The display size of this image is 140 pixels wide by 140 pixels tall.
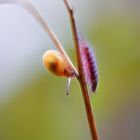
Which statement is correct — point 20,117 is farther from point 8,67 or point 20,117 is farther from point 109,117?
point 109,117

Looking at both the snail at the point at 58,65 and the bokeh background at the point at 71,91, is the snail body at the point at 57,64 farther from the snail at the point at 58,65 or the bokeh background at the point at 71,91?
the bokeh background at the point at 71,91

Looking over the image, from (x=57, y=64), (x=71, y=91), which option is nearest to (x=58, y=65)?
(x=57, y=64)

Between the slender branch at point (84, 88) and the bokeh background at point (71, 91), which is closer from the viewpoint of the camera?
the slender branch at point (84, 88)

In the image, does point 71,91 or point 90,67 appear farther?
point 71,91

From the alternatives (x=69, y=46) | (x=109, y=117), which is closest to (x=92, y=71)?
(x=69, y=46)

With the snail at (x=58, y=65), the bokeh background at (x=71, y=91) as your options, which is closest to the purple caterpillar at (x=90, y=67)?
the snail at (x=58, y=65)

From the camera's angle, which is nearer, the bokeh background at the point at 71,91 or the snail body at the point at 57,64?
the snail body at the point at 57,64

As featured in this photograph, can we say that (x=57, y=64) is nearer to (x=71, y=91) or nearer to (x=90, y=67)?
(x=90, y=67)

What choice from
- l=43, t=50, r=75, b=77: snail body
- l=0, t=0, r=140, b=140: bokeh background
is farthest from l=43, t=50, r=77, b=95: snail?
l=0, t=0, r=140, b=140: bokeh background

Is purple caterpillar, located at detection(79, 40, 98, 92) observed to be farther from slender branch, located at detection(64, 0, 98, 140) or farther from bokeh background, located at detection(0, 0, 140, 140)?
bokeh background, located at detection(0, 0, 140, 140)

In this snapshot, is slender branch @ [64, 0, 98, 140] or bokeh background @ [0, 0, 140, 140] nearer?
slender branch @ [64, 0, 98, 140]

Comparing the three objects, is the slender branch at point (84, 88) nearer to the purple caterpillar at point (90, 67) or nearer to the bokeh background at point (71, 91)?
the purple caterpillar at point (90, 67)
